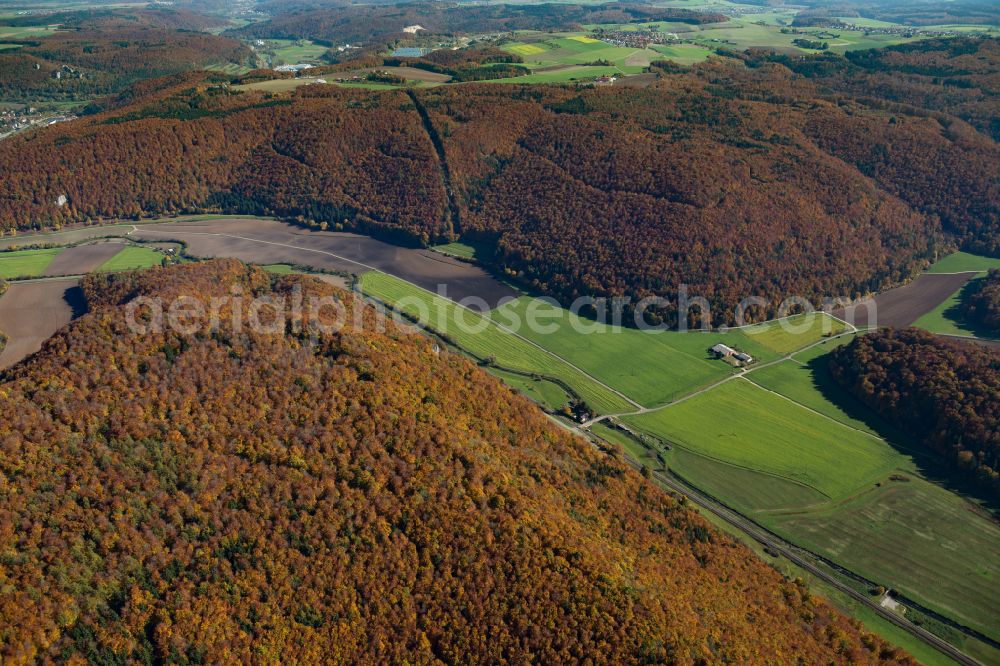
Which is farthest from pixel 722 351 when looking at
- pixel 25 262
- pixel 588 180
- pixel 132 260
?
pixel 25 262

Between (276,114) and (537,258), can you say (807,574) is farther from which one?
(276,114)

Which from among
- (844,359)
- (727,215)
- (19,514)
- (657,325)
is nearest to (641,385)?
(657,325)

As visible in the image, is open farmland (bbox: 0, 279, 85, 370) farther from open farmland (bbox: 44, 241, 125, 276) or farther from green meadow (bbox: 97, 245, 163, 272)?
green meadow (bbox: 97, 245, 163, 272)

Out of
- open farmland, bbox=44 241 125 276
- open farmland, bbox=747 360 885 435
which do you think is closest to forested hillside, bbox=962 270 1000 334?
open farmland, bbox=747 360 885 435

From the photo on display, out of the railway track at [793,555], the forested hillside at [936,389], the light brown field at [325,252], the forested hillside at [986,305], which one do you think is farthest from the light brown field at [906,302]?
the light brown field at [325,252]

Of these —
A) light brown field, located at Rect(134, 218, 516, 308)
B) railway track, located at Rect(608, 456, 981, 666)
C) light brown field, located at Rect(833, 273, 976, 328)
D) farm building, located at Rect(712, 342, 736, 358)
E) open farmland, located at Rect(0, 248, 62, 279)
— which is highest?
open farmland, located at Rect(0, 248, 62, 279)

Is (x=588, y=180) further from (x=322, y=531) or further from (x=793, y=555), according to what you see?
(x=322, y=531)

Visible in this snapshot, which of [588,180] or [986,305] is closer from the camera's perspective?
[986,305]
